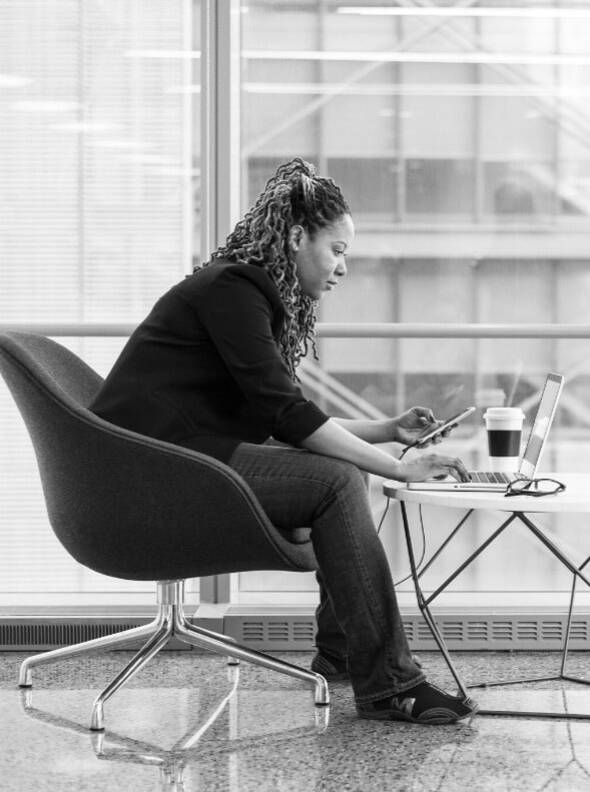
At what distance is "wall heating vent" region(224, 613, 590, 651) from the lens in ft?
9.39

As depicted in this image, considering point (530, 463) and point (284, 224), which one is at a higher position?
point (284, 224)

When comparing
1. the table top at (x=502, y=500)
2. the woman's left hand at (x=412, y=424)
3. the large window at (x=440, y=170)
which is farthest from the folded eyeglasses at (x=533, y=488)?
the large window at (x=440, y=170)

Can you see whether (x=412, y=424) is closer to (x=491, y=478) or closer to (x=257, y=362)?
(x=491, y=478)

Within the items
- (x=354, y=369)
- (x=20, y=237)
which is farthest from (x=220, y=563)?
(x=20, y=237)

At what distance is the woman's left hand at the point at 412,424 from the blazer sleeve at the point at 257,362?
0.95 feet

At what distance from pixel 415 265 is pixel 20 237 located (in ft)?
3.63

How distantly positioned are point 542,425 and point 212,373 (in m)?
0.69

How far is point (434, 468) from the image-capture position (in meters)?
2.04

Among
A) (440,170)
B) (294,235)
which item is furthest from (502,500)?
(440,170)

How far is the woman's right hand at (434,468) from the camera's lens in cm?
203

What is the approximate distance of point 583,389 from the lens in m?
3.18

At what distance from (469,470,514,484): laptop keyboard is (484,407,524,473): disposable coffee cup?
5cm

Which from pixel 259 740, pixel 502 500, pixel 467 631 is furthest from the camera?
pixel 467 631

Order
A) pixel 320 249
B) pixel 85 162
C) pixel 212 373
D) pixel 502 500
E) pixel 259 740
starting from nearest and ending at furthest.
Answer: pixel 502 500 < pixel 259 740 < pixel 212 373 < pixel 320 249 < pixel 85 162
